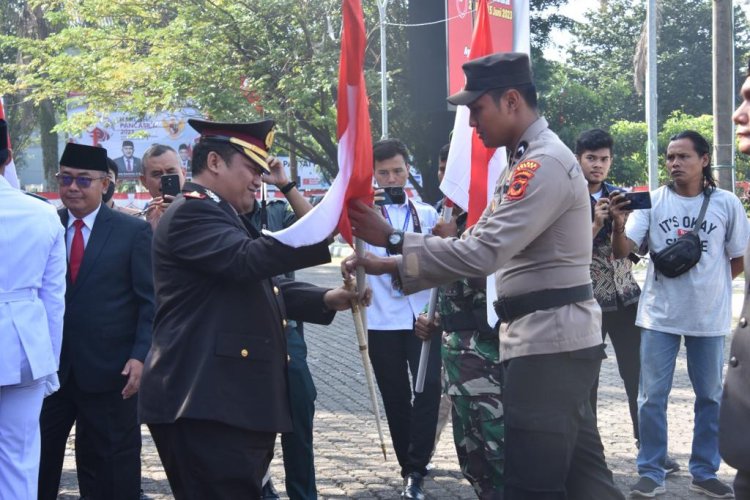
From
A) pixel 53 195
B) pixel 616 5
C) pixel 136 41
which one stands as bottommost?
pixel 53 195

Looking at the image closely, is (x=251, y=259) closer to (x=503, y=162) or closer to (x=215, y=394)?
(x=215, y=394)

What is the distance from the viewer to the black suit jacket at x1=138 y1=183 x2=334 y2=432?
374 centimetres

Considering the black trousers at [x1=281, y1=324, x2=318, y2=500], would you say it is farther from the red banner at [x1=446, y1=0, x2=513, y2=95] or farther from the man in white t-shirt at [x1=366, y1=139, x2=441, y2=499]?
the red banner at [x1=446, y1=0, x2=513, y2=95]

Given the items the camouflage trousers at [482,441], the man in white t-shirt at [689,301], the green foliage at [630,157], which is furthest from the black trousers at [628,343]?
the green foliage at [630,157]

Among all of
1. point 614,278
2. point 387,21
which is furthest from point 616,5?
point 614,278

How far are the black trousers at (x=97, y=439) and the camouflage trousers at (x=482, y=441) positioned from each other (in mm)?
1790

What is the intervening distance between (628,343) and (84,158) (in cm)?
371

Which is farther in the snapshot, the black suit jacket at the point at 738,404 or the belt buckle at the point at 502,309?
the belt buckle at the point at 502,309

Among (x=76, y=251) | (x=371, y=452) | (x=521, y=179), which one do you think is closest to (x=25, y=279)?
(x=76, y=251)

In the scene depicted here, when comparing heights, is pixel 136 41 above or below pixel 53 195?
above

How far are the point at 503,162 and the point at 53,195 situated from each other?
26699 mm

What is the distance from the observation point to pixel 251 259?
12.1 ft

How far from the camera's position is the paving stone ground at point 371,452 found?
255 inches

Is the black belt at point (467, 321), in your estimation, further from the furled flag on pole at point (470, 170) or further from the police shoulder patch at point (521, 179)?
the police shoulder patch at point (521, 179)
